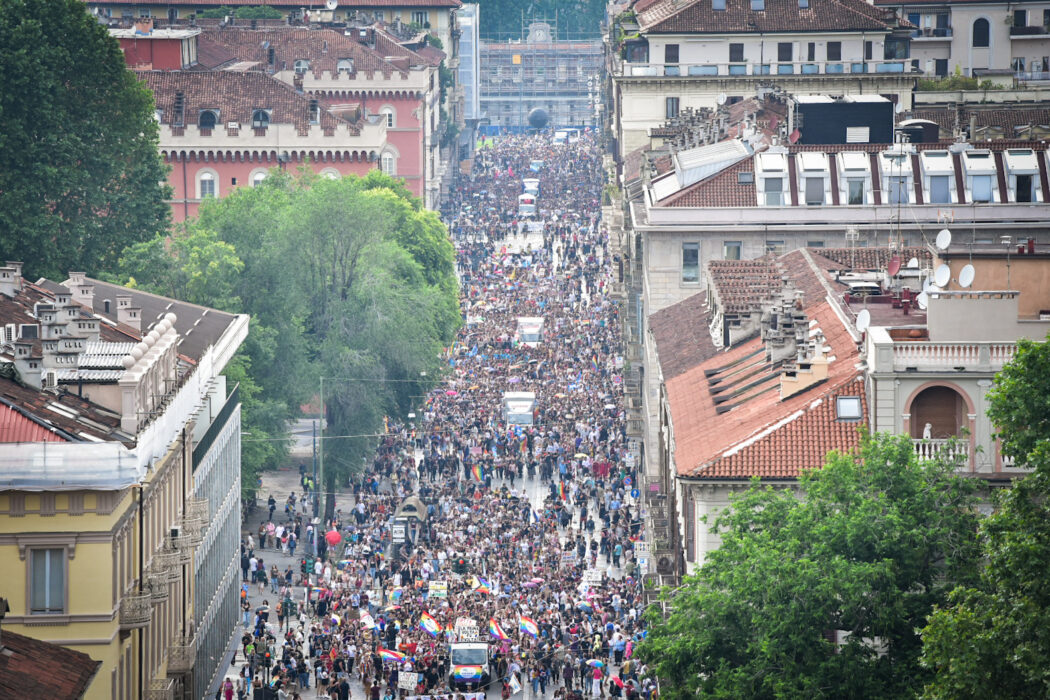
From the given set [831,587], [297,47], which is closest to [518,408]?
[297,47]

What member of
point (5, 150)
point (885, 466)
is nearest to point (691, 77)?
point (5, 150)

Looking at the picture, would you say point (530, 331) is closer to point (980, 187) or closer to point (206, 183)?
point (206, 183)

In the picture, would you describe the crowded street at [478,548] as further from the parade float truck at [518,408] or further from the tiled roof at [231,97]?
the tiled roof at [231,97]

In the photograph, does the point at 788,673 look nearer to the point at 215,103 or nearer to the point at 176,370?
the point at 176,370

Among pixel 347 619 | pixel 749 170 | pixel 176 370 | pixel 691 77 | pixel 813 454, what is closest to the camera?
pixel 813 454

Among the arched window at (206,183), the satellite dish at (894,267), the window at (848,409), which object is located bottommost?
the window at (848,409)

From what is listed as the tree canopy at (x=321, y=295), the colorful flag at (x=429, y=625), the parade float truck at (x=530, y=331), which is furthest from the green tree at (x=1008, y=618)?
the parade float truck at (x=530, y=331)
